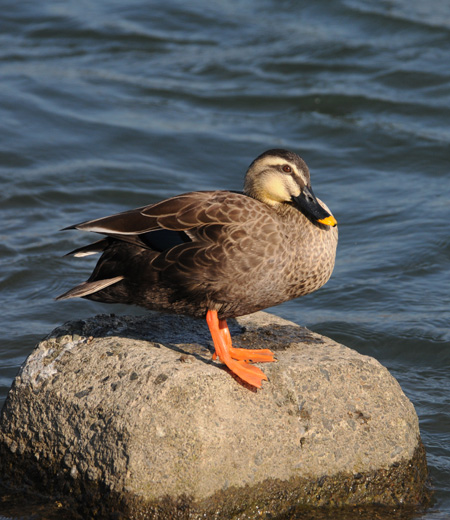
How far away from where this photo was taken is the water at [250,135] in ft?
26.3

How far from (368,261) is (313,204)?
3966 mm

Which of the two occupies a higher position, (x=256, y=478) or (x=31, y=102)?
(x=31, y=102)

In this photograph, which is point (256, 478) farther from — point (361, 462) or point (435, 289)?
point (435, 289)

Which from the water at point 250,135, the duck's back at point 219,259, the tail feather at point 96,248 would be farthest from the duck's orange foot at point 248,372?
the water at point 250,135

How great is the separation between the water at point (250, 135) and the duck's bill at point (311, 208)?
6.04 ft

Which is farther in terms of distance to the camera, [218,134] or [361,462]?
[218,134]

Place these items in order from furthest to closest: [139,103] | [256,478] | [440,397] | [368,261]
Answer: [139,103]
[368,261]
[440,397]
[256,478]

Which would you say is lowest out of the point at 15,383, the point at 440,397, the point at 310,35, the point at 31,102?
the point at 440,397

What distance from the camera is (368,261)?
9.12m

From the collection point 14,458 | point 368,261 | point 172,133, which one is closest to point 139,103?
point 172,133

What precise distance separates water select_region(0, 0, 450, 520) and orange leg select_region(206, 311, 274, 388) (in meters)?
1.38

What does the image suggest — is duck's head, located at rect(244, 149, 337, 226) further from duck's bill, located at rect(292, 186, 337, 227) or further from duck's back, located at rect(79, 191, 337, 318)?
duck's back, located at rect(79, 191, 337, 318)

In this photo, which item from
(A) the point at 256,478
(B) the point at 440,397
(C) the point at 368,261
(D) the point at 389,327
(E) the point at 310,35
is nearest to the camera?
(A) the point at 256,478

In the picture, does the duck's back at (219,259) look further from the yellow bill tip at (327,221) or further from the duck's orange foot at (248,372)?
the duck's orange foot at (248,372)
